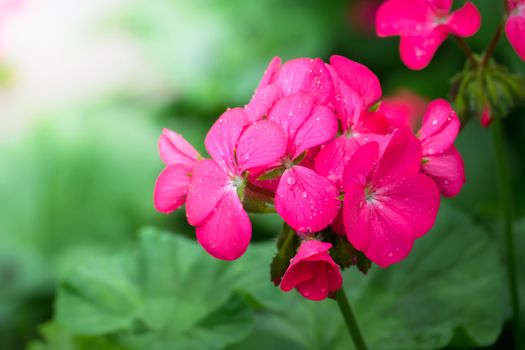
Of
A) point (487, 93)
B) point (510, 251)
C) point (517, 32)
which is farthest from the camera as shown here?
point (510, 251)

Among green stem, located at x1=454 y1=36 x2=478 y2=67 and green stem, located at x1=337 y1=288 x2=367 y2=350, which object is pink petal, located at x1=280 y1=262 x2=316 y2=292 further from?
green stem, located at x1=454 y1=36 x2=478 y2=67

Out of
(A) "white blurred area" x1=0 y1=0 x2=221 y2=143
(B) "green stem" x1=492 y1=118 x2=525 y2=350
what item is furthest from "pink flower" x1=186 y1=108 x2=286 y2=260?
(A) "white blurred area" x1=0 y1=0 x2=221 y2=143

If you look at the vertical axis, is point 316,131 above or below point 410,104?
above

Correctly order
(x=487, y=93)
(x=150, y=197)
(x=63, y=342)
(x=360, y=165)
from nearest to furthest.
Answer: (x=360, y=165) → (x=487, y=93) → (x=63, y=342) → (x=150, y=197)

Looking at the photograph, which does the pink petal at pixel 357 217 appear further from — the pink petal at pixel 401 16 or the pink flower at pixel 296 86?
the pink petal at pixel 401 16

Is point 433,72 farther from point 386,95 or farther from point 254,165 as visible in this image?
point 254,165

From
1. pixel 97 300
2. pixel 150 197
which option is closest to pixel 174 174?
pixel 97 300

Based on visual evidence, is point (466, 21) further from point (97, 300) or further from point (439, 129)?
point (97, 300)
